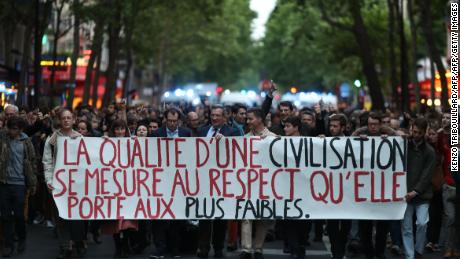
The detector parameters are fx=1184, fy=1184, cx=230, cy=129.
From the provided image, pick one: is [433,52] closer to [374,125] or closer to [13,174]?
[374,125]

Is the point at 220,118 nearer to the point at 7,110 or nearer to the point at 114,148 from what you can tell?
the point at 114,148

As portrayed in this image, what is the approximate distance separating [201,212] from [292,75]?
284 feet

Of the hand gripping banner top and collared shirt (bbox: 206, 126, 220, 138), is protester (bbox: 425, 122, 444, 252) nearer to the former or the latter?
the hand gripping banner top

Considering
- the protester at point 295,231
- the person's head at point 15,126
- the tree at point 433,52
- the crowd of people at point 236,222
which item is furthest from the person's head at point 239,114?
the tree at point 433,52

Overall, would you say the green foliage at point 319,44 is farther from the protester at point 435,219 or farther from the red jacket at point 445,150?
the red jacket at point 445,150

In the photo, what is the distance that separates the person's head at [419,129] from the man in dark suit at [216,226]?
2.24 metres

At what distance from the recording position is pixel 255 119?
45.6ft

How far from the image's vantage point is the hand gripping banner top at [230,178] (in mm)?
13727

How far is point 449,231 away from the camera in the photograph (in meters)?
14.8

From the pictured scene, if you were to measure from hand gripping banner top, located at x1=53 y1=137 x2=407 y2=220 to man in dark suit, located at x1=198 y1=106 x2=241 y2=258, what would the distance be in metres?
0.48

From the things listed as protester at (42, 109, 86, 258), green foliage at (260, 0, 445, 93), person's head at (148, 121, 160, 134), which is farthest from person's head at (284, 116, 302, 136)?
green foliage at (260, 0, 445, 93)

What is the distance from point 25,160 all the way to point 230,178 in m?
2.51

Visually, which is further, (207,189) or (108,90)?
(108,90)

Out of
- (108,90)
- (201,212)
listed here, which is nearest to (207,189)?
(201,212)
